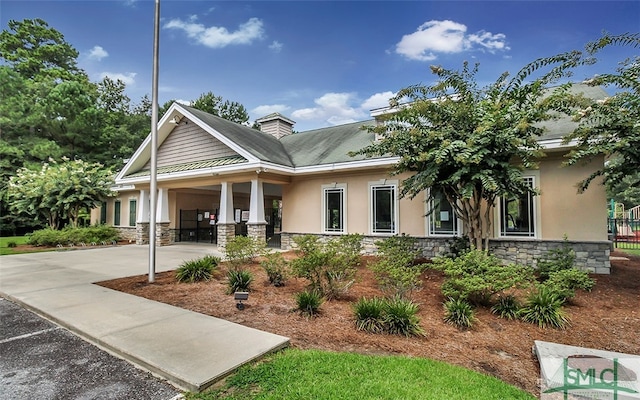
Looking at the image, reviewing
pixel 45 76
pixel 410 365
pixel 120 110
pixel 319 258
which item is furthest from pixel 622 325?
pixel 120 110

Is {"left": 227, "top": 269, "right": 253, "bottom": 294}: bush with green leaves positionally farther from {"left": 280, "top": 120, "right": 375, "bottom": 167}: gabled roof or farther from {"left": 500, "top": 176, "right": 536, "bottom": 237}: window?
{"left": 500, "top": 176, "right": 536, "bottom": 237}: window

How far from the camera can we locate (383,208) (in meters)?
10.7

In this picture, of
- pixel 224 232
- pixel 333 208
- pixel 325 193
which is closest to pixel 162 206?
pixel 224 232

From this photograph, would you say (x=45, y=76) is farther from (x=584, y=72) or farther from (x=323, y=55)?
(x=584, y=72)

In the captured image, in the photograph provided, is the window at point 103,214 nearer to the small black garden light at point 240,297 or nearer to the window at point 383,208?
the window at point 383,208

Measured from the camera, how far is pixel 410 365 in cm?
333

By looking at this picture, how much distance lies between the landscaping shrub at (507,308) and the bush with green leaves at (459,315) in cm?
57

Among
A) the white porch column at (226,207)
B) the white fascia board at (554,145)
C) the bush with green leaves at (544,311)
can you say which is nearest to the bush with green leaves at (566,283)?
the bush with green leaves at (544,311)

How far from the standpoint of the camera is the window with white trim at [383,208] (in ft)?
34.5

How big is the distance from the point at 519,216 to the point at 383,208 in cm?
388

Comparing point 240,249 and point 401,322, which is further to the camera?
point 240,249

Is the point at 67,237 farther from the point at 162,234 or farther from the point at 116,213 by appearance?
the point at 162,234

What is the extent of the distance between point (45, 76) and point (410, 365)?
3365 centimetres

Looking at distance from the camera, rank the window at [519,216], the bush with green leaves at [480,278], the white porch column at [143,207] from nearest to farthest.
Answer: the bush with green leaves at [480,278] < the window at [519,216] < the white porch column at [143,207]
